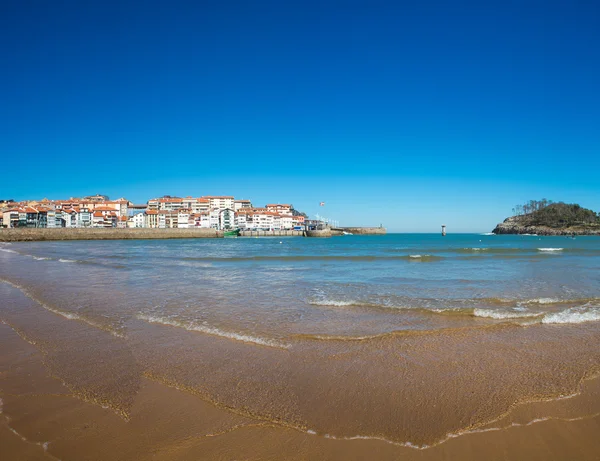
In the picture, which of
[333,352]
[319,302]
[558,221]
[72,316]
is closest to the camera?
[333,352]

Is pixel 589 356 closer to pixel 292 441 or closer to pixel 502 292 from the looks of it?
pixel 292 441

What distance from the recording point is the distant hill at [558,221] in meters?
136

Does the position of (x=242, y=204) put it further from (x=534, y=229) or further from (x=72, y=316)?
(x=72, y=316)

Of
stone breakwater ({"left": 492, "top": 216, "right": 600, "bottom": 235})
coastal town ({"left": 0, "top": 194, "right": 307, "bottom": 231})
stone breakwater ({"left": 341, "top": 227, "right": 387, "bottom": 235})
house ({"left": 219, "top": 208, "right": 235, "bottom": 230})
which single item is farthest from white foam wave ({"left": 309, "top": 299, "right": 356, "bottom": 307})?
stone breakwater ({"left": 492, "top": 216, "right": 600, "bottom": 235})

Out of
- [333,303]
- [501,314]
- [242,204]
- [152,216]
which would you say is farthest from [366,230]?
[501,314]

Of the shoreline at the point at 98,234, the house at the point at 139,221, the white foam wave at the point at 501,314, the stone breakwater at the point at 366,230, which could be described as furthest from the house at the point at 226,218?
the white foam wave at the point at 501,314

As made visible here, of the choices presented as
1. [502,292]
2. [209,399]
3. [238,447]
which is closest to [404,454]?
[238,447]

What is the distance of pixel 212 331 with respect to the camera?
600cm

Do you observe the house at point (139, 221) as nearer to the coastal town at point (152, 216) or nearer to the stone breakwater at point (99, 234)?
the coastal town at point (152, 216)

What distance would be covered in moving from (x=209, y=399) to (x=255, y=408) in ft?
1.66

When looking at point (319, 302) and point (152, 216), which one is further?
point (152, 216)

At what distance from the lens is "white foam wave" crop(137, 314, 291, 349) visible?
17.5 feet

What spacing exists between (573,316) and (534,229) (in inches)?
6518

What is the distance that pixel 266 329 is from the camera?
6.13m
